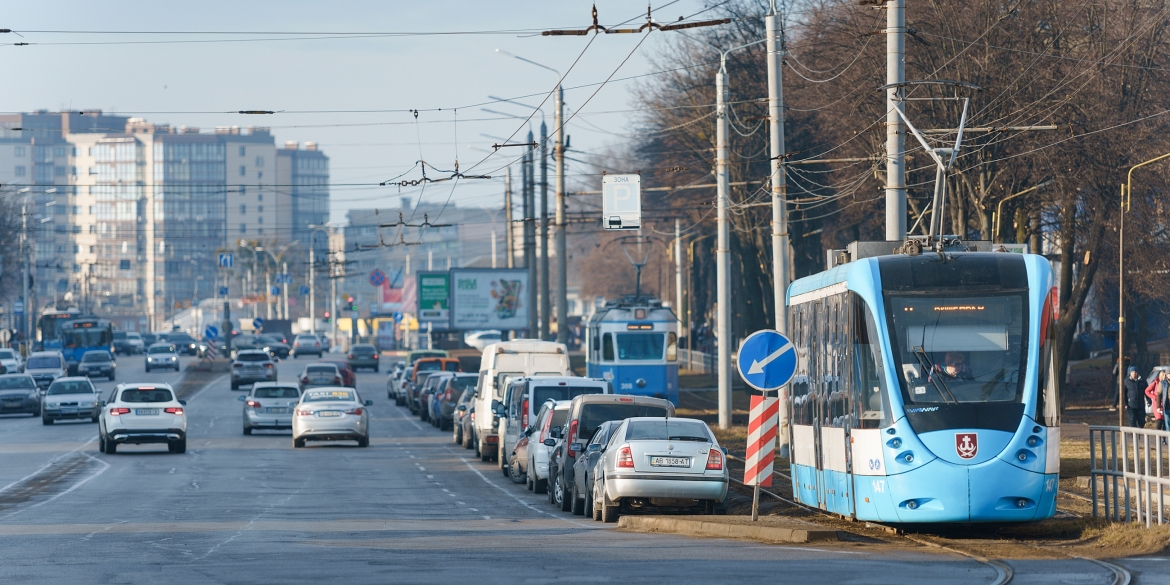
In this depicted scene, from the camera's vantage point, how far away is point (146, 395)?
114 ft

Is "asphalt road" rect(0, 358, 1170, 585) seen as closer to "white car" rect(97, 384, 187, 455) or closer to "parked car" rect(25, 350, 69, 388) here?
"white car" rect(97, 384, 187, 455)

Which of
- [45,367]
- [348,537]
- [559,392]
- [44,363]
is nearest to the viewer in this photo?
[348,537]

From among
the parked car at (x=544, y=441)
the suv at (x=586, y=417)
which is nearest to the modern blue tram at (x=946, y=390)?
the suv at (x=586, y=417)

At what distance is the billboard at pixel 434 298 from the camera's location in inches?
3366

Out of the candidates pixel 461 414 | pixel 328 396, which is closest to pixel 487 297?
pixel 461 414

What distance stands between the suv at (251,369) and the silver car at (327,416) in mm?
30135

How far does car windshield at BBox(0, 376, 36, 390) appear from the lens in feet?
174

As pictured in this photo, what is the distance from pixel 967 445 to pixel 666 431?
4665 millimetres

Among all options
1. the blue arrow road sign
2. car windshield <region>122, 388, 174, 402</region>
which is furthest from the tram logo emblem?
car windshield <region>122, 388, 174, 402</region>

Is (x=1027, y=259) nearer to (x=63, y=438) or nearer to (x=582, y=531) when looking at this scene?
(x=582, y=531)

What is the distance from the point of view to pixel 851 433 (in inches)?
680

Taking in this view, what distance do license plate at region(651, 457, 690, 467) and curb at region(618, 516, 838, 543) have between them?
792mm

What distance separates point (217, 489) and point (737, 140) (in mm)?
35598

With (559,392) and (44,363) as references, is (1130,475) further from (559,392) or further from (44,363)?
(44,363)
